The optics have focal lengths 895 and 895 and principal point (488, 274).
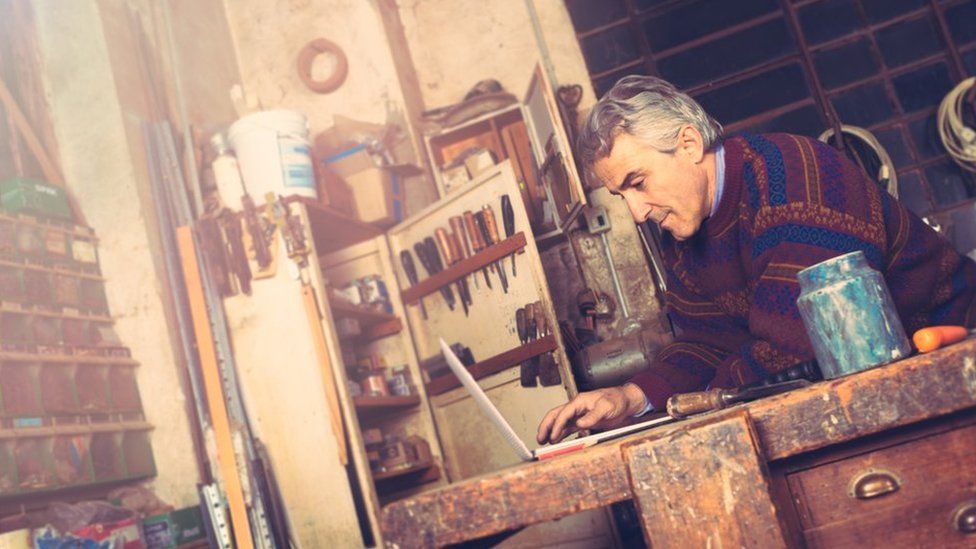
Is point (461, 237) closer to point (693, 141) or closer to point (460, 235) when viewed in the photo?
point (460, 235)

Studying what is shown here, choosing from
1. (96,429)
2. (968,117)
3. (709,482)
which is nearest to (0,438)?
(96,429)

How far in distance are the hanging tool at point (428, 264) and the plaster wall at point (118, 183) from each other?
4.16 ft

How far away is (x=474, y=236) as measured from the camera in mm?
4309

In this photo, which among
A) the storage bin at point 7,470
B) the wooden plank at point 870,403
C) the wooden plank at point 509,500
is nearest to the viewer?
the wooden plank at point 870,403

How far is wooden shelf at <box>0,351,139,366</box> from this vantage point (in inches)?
129

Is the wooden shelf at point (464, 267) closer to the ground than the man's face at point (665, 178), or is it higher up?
higher up

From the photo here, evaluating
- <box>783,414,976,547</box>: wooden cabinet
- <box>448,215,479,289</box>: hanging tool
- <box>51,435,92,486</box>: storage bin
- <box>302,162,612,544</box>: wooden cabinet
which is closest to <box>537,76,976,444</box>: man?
<box>783,414,976,547</box>: wooden cabinet

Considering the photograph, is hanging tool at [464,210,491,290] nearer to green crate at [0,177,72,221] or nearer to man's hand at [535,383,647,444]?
green crate at [0,177,72,221]

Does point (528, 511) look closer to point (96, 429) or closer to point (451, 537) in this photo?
point (451, 537)

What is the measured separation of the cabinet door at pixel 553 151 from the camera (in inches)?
161

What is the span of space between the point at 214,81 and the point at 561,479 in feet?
14.8

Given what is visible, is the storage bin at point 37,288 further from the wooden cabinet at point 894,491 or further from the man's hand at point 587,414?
the wooden cabinet at point 894,491

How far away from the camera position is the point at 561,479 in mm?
1231

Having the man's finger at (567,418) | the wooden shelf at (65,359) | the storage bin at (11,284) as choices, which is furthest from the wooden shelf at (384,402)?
the man's finger at (567,418)
